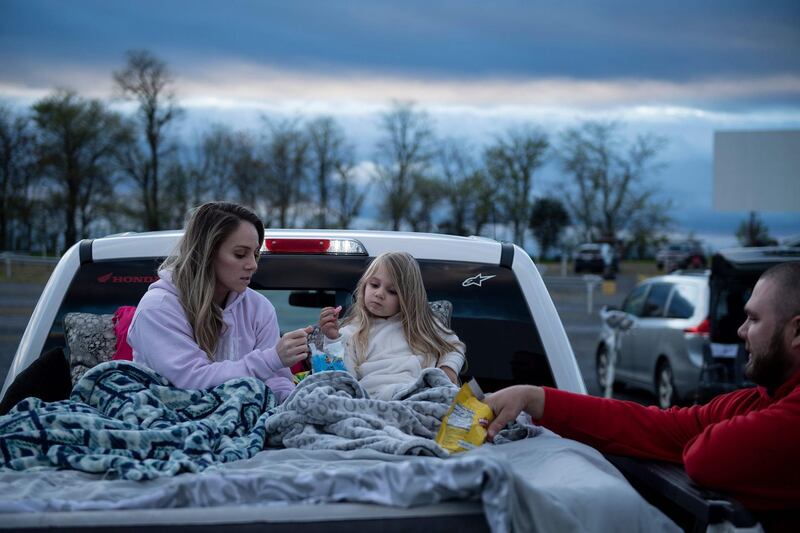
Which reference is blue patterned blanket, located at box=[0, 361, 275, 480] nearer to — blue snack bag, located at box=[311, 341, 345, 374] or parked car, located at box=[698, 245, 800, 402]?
blue snack bag, located at box=[311, 341, 345, 374]

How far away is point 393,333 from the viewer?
3.88 m

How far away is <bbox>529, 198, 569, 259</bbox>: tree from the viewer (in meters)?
60.9

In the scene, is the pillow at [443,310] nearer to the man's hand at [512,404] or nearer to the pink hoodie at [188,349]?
the pink hoodie at [188,349]

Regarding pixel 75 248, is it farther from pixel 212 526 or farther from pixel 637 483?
pixel 637 483

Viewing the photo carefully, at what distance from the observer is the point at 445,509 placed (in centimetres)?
210

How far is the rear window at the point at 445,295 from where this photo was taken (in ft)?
12.3

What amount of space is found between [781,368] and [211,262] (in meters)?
2.16

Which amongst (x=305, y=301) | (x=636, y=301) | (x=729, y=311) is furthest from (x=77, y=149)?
(x=305, y=301)

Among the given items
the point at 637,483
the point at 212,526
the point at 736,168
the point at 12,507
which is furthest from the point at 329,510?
the point at 736,168

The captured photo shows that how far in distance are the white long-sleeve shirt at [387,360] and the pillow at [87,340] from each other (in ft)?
2.94

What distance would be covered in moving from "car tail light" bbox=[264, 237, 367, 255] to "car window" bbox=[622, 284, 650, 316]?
417 inches

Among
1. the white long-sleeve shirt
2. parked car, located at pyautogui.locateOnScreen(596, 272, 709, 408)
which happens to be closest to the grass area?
parked car, located at pyautogui.locateOnScreen(596, 272, 709, 408)

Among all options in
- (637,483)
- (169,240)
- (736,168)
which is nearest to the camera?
(637,483)

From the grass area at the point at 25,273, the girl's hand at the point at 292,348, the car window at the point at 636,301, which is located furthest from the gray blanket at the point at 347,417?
the grass area at the point at 25,273
